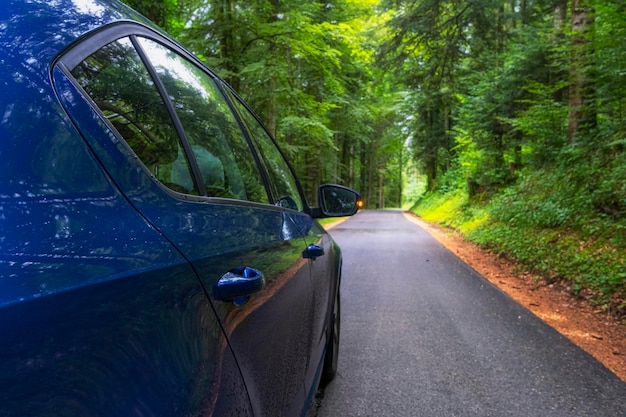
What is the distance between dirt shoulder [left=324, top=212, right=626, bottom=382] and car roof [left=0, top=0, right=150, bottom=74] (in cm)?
406

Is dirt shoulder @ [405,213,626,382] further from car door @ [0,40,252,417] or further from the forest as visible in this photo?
car door @ [0,40,252,417]

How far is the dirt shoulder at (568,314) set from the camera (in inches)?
148

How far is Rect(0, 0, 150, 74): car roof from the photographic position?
0.81 m

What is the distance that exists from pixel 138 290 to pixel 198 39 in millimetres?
10890

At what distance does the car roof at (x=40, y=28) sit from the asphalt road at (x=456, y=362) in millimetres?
2487

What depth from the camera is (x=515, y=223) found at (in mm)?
9430

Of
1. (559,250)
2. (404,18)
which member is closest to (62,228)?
(559,250)

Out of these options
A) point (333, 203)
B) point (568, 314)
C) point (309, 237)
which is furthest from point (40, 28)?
point (568, 314)

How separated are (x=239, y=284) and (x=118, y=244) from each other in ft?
1.26

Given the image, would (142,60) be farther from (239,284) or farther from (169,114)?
(239,284)

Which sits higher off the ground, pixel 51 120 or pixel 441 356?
pixel 51 120

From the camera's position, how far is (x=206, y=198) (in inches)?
50.4

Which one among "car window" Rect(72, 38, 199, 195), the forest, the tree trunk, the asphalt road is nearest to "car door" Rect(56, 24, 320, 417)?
"car window" Rect(72, 38, 199, 195)

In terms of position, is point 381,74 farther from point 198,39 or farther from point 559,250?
point 559,250
